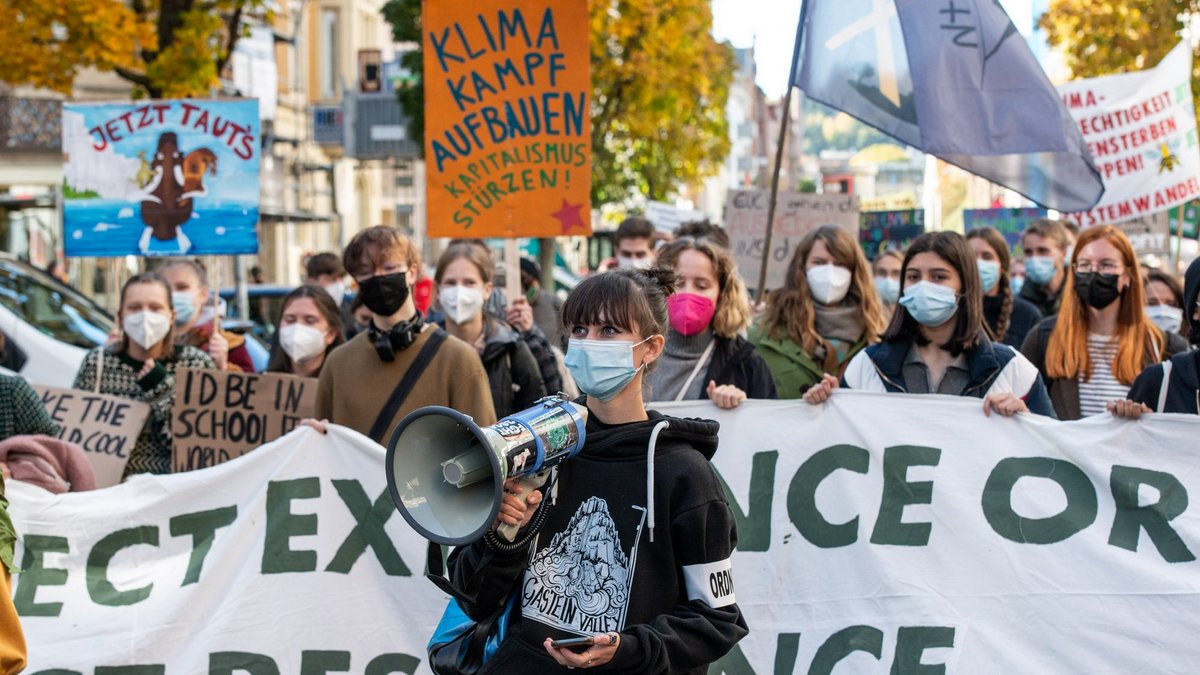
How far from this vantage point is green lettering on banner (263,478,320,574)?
504 cm

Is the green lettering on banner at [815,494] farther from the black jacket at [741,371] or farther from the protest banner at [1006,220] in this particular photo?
the protest banner at [1006,220]

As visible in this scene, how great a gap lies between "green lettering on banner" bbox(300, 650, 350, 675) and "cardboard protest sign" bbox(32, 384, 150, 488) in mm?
1661

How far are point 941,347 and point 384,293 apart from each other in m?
1.87

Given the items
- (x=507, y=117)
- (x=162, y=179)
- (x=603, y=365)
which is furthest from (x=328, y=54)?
(x=603, y=365)

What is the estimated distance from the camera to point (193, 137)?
8031 mm

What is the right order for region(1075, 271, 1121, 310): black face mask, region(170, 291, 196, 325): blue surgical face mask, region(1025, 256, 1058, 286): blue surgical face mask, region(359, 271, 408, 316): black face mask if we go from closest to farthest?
1. region(359, 271, 408, 316): black face mask
2. region(1075, 271, 1121, 310): black face mask
3. region(170, 291, 196, 325): blue surgical face mask
4. region(1025, 256, 1058, 286): blue surgical face mask

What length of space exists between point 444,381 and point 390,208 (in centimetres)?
4494

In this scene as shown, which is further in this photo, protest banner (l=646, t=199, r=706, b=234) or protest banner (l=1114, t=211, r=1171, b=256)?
protest banner (l=646, t=199, r=706, b=234)

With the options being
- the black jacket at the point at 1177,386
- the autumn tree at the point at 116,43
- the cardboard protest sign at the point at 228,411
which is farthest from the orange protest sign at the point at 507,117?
the autumn tree at the point at 116,43

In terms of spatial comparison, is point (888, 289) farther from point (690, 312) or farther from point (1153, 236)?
point (1153, 236)

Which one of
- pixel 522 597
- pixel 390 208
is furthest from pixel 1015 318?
pixel 390 208

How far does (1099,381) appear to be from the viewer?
591 cm

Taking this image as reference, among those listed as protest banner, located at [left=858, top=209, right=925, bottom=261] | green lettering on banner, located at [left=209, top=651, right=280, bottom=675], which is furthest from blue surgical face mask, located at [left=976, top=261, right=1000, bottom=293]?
protest banner, located at [left=858, top=209, right=925, bottom=261]

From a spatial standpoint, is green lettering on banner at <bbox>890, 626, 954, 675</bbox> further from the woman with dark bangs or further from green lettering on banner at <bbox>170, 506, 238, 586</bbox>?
green lettering on banner at <bbox>170, 506, 238, 586</bbox>
